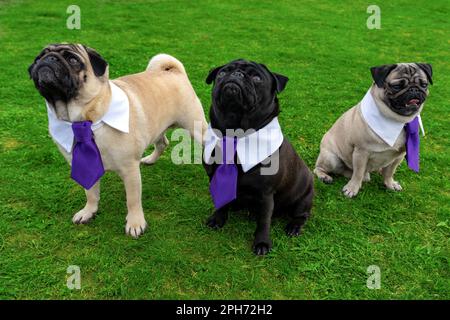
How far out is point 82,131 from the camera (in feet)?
9.94

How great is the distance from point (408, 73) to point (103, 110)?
8.42ft

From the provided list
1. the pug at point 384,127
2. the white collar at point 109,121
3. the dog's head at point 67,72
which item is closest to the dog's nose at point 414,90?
the pug at point 384,127

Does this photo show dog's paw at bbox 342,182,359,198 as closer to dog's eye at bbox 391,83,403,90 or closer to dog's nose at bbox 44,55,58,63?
dog's eye at bbox 391,83,403,90

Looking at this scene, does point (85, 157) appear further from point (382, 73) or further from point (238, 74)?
point (382, 73)

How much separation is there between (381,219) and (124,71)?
202 inches

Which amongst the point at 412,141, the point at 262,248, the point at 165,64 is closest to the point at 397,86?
the point at 412,141

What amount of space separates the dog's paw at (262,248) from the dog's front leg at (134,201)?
0.98 meters

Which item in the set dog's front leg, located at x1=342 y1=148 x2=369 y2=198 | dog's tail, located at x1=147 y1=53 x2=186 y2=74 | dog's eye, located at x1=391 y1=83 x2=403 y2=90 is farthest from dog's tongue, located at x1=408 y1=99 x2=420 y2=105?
dog's tail, located at x1=147 y1=53 x2=186 y2=74

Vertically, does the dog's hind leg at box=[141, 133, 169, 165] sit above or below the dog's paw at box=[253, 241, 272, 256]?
above

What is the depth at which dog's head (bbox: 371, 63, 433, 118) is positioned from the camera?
3.63 meters

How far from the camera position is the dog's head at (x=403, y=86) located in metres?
3.63

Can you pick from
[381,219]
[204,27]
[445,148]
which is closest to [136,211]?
[381,219]

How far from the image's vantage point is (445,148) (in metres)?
5.18

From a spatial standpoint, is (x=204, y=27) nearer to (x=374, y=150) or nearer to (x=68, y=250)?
(x=374, y=150)
